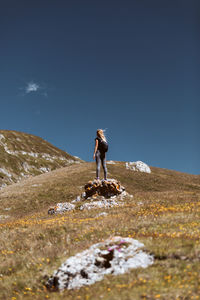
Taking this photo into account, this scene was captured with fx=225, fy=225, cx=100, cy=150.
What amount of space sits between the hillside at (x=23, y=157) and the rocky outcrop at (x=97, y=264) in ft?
387

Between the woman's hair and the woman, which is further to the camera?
the woman's hair

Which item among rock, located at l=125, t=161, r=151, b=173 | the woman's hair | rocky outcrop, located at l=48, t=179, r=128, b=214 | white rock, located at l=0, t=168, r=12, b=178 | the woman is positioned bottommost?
rocky outcrop, located at l=48, t=179, r=128, b=214

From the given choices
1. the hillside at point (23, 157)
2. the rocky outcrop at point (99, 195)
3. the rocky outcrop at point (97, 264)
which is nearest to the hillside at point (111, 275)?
the rocky outcrop at point (97, 264)

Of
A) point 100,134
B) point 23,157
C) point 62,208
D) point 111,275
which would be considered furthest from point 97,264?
A: point 23,157

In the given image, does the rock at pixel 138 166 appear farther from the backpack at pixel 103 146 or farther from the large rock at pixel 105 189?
the backpack at pixel 103 146

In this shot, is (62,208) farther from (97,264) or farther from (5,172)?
(5,172)

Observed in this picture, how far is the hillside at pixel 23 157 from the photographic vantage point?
13175cm

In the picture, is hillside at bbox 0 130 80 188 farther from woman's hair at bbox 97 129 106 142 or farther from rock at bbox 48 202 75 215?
woman's hair at bbox 97 129 106 142

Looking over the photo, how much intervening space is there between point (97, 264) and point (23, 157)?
158 m

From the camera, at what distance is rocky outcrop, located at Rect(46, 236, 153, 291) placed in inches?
292

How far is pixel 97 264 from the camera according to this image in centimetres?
786

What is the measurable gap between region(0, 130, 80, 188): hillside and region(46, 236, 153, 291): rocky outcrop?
118 meters

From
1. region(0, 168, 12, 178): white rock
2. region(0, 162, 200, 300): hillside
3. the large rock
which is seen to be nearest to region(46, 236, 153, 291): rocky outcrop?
region(0, 162, 200, 300): hillside

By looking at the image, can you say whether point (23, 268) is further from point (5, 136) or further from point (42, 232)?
point (5, 136)
